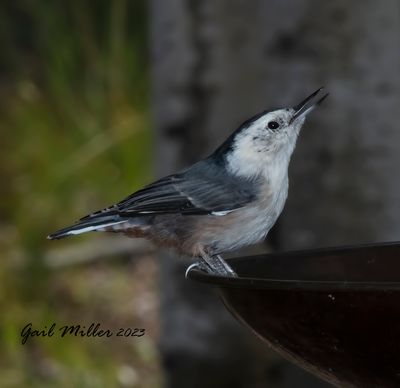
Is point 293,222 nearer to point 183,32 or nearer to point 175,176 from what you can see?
point 183,32

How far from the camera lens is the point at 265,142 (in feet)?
7.25

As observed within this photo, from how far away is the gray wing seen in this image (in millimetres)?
2098

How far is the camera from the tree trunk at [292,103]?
2918mm

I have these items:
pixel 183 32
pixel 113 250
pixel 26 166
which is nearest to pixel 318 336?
pixel 183 32

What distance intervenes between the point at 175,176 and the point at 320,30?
2.98ft

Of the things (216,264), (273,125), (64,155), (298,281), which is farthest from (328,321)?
(64,155)

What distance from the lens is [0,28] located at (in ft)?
14.4

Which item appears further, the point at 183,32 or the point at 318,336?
the point at 183,32

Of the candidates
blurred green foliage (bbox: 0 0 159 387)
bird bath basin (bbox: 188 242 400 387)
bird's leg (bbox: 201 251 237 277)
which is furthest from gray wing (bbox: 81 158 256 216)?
blurred green foliage (bbox: 0 0 159 387)

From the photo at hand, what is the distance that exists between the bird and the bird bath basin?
1.56ft

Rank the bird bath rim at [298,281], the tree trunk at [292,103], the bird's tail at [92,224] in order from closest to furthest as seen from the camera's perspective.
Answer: the bird bath rim at [298,281], the bird's tail at [92,224], the tree trunk at [292,103]

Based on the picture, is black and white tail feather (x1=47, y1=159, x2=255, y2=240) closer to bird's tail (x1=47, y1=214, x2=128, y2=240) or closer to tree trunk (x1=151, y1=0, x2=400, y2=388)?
bird's tail (x1=47, y1=214, x2=128, y2=240)

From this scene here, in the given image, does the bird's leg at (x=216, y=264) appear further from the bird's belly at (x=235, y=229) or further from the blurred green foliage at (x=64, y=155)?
the blurred green foliage at (x=64, y=155)

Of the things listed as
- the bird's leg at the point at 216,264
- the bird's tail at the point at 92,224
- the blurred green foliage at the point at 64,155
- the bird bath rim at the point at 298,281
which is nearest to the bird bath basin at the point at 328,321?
the bird bath rim at the point at 298,281
